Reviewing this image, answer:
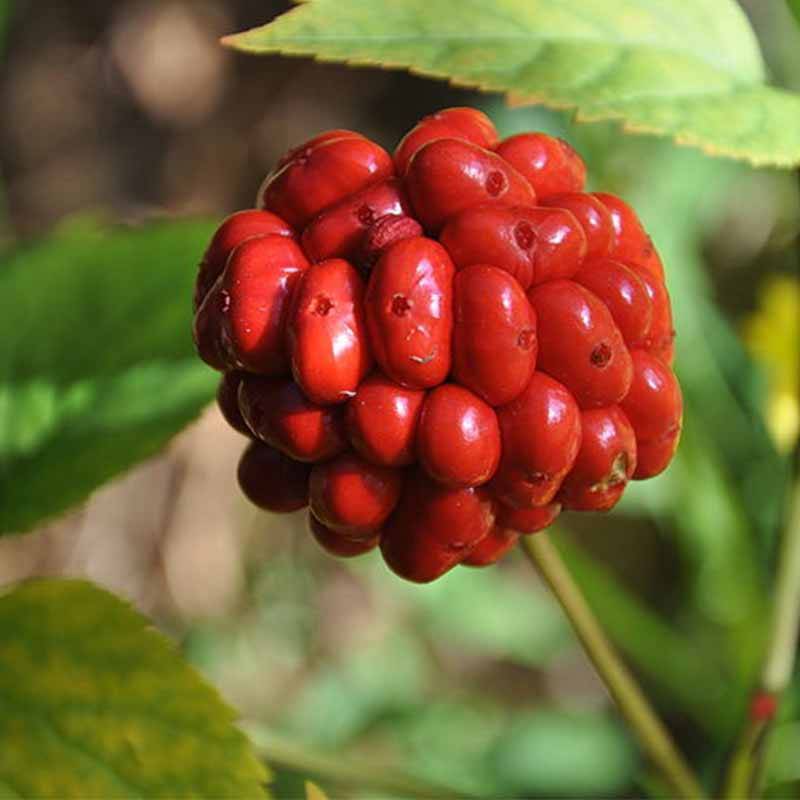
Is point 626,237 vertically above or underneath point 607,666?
above

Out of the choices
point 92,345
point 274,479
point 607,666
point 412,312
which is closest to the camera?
point 412,312

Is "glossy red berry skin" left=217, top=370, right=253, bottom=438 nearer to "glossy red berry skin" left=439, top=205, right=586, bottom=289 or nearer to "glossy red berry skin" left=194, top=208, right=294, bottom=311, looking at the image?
"glossy red berry skin" left=194, top=208, right=294, bottom=311

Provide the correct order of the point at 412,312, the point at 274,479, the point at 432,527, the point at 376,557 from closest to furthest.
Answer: the point at 412,312, the point at 432,527, the point at 274,479, the point at 376,557

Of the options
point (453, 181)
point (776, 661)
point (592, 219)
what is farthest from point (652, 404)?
point (776, 661)

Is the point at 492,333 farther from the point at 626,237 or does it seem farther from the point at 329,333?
the point at 626,237

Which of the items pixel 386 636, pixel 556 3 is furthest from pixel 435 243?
pixel 386 636
